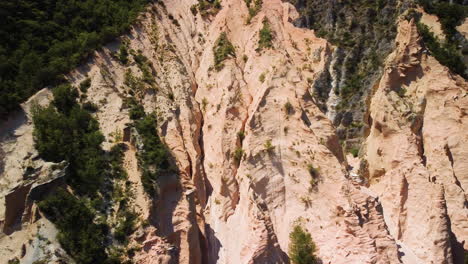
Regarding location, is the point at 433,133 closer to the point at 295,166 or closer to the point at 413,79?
the point at 413,79

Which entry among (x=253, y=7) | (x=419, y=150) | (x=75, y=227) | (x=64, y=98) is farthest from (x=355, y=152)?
(x=75, y=227)

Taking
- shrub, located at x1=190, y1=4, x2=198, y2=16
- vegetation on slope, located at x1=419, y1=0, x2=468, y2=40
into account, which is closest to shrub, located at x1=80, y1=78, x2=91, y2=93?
shrub, located at x1=190, y1=4, x2=198, y2=16

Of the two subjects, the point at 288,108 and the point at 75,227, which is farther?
the point at 288,108

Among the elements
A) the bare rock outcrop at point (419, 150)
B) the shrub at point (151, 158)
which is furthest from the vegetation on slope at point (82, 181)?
the bare rock outcrop at point (419, 150)

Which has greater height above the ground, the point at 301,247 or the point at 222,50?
the point at 222,50

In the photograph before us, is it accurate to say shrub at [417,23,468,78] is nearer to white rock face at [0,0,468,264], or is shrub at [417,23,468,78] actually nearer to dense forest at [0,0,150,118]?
white rock face at [0,0,468,264]

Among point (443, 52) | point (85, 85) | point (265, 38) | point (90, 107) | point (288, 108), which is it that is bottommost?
point (288, 108)

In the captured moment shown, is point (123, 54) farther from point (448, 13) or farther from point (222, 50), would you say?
point (448, 13)
